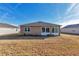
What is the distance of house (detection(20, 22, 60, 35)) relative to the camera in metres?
4.02

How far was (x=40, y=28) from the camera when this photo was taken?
414cm

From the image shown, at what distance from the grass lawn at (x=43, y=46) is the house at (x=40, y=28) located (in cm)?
15

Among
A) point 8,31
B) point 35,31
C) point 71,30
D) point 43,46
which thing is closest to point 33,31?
point 35,31

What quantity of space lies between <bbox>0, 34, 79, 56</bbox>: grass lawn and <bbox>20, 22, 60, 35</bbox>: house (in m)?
0.15

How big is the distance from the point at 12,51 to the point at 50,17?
978 millimetres

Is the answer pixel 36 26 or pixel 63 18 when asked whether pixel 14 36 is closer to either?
pixel 36 26

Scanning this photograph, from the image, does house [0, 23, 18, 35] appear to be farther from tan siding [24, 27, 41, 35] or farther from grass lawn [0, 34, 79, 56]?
tan siding [24, 27, 41, 35]

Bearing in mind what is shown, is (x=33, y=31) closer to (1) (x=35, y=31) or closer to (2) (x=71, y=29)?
(1) (x=35, y=31)

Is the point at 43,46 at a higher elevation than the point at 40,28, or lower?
lower

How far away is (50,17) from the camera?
3.97 m

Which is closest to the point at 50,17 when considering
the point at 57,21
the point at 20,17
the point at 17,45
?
Result: the point at 57,21

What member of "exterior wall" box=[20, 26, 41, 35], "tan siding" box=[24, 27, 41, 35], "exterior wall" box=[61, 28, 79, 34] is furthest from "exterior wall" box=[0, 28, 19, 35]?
"exterior wall" box=[61, 28, 79, 34]

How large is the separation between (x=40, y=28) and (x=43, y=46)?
40 cm

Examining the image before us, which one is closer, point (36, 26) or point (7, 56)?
point (7, 56)
